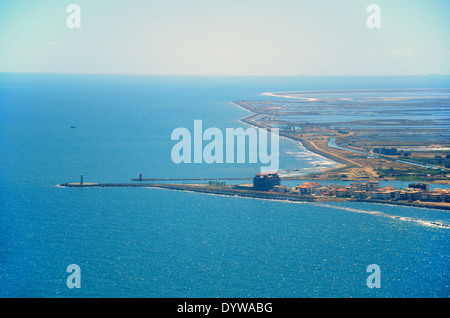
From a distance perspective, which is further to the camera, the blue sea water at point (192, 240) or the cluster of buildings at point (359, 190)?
the cluster of buildings at point (359, 190)

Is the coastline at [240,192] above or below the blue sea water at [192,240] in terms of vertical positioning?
above

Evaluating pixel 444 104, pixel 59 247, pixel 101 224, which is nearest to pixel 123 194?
pixel 101 224

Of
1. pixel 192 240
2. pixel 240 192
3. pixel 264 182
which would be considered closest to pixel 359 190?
pixel 264 182

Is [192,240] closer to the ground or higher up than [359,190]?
closer to the ground

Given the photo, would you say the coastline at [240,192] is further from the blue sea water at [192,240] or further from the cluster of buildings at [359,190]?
the blue sea water at [192,240]

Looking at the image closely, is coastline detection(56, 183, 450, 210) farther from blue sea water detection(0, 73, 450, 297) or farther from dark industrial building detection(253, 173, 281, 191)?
blue sea water detection(0, 73, 450, 297)

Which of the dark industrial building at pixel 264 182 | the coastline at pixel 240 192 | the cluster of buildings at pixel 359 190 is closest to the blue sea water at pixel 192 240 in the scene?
the coastline at pixel 240 192

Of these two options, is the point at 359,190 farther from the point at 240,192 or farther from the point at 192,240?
the point at 192,240
